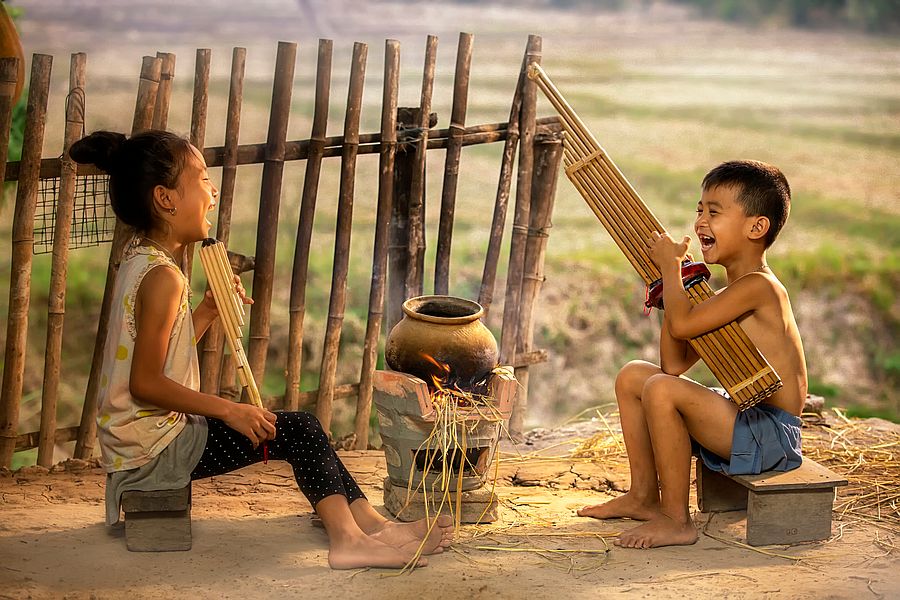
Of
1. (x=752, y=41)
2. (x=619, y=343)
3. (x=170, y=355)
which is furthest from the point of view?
(x=752, y=41)

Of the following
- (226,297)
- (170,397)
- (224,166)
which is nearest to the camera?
(170,397)

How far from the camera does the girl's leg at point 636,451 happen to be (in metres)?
3.97

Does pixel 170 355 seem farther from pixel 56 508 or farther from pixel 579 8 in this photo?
pixel 579 8

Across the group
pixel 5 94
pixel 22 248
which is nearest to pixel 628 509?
pixel 22 248

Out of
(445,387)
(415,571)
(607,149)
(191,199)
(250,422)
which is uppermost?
(607,149)

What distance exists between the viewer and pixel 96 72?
13.7 metres

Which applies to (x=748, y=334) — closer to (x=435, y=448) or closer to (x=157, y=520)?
(x=435, y=448)

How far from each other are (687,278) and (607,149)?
10.3 metres

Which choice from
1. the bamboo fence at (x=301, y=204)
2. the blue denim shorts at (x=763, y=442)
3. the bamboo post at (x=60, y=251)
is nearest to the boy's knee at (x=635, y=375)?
the blue denim shorts at (x=763, y=442)

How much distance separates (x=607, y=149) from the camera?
13938 millimetres

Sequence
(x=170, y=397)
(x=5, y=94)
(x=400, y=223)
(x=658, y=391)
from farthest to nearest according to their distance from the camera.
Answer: (x=400, y=223)
(x=5, y=94)
(x=658, y=391)
(x=170, y=397)

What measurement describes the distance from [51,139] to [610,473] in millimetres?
11378

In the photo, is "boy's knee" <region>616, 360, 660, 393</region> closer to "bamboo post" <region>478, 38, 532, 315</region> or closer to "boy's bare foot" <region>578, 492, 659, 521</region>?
"boy's bare foot" <region>578, 492, 659, 521</region>

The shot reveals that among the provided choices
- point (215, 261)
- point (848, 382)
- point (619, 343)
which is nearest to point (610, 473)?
point (215, 261)
